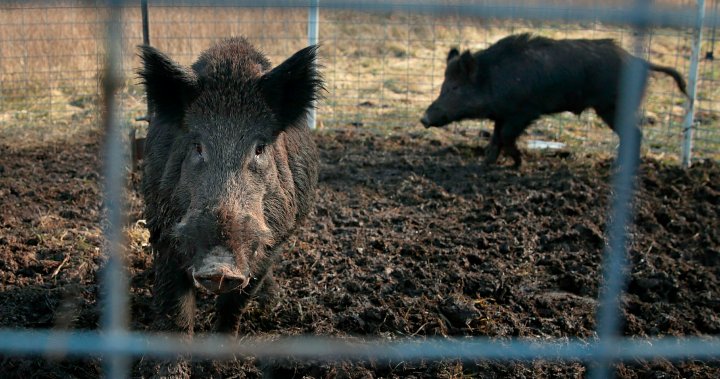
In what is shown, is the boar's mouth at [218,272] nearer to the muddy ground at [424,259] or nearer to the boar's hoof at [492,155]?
the muddy ground at [424,259]

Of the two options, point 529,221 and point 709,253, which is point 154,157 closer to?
point 529,221

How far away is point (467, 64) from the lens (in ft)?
28.8

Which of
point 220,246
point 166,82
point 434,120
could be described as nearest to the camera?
point 220,246

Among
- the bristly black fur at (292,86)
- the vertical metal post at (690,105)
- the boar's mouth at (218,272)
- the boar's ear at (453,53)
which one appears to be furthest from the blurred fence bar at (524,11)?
the boar's ear at (453,53)

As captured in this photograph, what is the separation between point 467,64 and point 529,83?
74 centimetres

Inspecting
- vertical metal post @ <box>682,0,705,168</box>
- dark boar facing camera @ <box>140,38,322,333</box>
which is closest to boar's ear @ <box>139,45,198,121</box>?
dark boar facing camera @ <box>140,38,322,333</box>

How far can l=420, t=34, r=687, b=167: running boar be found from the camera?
8.40 meters

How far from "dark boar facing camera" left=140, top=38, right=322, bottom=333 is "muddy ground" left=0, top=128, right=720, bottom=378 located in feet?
1.85

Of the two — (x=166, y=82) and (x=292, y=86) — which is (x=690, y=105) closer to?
(x=292, y=86)

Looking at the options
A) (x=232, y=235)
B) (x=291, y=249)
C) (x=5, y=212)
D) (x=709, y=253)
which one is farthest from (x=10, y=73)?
(x=709, y=253)

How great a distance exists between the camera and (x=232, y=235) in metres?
3.02

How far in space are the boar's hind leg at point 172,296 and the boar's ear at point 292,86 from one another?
918 mm

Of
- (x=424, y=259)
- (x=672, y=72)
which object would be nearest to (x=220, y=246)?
(x=424, y=259)

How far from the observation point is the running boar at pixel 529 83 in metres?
8.40
